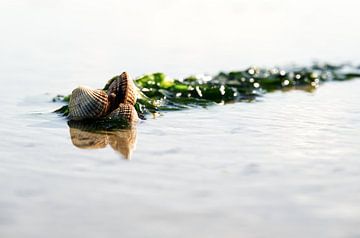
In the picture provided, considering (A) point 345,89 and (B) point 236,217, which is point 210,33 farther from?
(B) point 236,217

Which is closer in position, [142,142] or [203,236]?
[203,236]

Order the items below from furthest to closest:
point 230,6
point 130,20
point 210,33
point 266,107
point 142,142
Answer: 1. point 230,6
2. point 130,20
3. point 210,33
4. point 266,107
5. point 142,142

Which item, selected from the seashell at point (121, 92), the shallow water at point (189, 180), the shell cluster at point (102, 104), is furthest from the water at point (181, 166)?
the seashell at point (121, 92)

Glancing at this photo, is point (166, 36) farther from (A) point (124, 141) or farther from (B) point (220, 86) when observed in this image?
(A) point (124, 141)

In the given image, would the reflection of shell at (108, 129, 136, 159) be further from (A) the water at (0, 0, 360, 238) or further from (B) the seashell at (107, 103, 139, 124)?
(B) the seashell at (107, 103, 139, 124)

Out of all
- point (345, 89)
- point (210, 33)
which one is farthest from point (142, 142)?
point (210, 33)

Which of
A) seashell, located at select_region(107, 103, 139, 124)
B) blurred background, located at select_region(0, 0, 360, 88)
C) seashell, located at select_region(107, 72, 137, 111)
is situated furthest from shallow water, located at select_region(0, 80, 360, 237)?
blurred background, located at select_region(0, 0, 360, 88)

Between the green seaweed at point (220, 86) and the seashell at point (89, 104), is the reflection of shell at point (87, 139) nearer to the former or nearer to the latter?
the seashell at point (89, 104)
